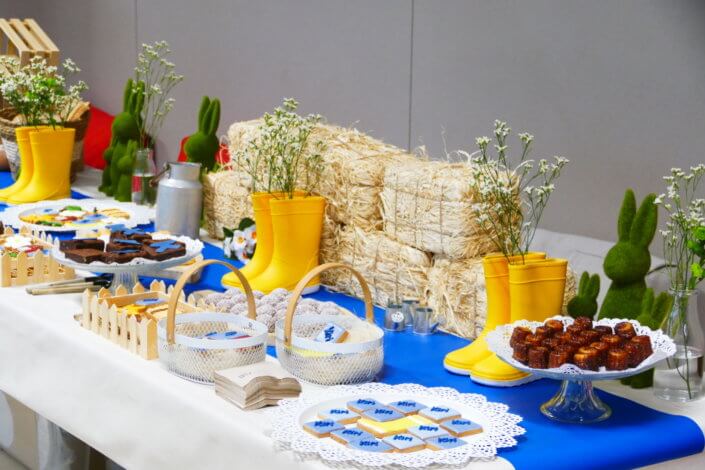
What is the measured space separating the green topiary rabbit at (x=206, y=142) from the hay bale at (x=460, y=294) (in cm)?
125

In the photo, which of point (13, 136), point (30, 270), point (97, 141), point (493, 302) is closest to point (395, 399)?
point (493, 302)

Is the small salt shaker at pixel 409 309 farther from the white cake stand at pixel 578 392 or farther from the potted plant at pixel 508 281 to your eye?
the white cake stand at pixel 578 392

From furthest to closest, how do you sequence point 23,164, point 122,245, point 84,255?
point 23,164, point 122,245, point 84,255

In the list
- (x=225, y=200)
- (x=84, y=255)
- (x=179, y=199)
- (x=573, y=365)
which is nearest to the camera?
(x=573, y=365)

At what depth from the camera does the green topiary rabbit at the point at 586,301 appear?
2.08 m

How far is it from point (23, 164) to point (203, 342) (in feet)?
6.42

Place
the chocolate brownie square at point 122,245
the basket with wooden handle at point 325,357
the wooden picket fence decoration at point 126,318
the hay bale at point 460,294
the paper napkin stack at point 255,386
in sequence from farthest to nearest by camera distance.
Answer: the chocolate brownie square at point 122,245 < the hay bale at point 460,294 < the wooden picket fence decoration at point 126,318 < the basket with wooden handle at point 325,357 < the paper napkin stack at point 255,386

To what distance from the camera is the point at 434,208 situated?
7.93 ft

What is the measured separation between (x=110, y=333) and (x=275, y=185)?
2.43ft

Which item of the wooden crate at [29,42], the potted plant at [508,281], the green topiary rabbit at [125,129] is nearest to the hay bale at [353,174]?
the potted plant at [508,281]

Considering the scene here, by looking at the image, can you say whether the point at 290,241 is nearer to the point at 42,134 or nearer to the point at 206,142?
the point at 206,142

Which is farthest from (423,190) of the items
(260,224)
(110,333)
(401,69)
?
(401,69)

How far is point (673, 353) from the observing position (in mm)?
1803

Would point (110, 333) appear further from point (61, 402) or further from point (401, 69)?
point (401, 69)
